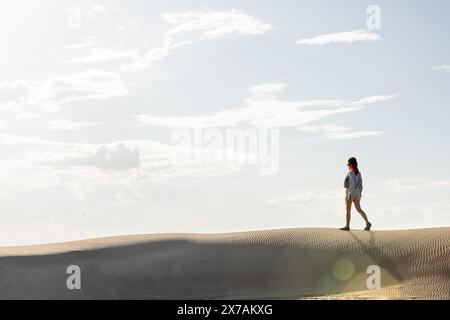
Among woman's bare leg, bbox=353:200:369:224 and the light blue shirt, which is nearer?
the light blue shirt

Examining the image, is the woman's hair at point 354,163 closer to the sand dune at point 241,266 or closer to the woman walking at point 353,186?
the woman walking at point 353,186

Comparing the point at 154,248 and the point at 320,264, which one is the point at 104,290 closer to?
the point at 154,248

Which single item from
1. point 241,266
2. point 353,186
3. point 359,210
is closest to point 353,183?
point 353,186

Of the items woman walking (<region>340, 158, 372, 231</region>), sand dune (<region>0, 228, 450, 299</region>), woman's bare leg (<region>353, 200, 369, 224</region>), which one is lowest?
sand dune (<region>0, 228, 450, 299</region>)

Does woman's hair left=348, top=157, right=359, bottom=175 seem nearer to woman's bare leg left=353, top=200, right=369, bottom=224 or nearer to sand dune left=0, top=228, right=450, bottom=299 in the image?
woman's bare leg left=353, top=200, right=369, bottom=224

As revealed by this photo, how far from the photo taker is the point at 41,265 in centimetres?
1616

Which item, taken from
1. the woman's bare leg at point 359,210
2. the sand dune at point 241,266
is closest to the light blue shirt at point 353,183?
the woman's bare leg at point 359,210

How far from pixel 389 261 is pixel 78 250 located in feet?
25.7

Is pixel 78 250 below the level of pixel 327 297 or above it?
above

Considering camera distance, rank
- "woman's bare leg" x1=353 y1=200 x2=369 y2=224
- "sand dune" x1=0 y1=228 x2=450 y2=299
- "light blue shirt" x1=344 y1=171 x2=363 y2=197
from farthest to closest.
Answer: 1. "woman's bare leg" x1=353 y1=200 x2=369 y2=224
2. "light blue shirt" x1=344 y1=171 x2=363 y2=197
3. "sand dune" x1=0 y1=228 x2=450 y2=299

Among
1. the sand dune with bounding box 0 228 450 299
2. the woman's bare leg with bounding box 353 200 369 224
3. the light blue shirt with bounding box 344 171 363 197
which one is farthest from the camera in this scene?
the woman's bare leg with bounding box 353 200 369 224

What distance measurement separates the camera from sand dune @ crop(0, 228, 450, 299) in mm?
14180

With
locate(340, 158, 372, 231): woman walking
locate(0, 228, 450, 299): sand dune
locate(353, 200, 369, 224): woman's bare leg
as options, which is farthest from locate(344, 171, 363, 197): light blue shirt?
locate(0, 228, 450, 299): sand dune
